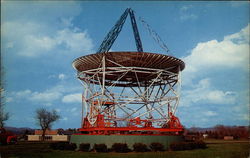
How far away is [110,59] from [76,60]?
18.1ft

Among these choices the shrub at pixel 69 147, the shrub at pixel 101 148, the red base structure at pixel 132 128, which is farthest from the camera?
the red base structure at pixel 132 128

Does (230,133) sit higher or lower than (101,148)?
lower

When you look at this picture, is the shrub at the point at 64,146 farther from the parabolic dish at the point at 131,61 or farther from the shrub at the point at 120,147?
the parabolic dish at the point at 131,61

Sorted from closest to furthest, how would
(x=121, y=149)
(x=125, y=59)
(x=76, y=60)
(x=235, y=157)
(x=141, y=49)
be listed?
1. (x=235, y=157)
2. (x=121, y=149)
3. (x=125, y=59)
4. (x=76, y=60)
5. (x=141, y=49)

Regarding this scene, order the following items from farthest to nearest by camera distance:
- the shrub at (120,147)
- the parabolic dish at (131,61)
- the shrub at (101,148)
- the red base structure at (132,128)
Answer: the parabolic dish at (131,61) < the red base structure at (132,128) < the shrub at (101,148) < the shrub at (120,147)

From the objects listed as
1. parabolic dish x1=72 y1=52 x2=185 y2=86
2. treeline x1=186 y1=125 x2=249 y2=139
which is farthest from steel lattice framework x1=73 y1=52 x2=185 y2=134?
treeline x1=186 y1=125 x2=249 y2=139

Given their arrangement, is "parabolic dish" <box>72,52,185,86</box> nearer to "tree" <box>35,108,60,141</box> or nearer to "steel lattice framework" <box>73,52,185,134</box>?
"steel lattice framework" <box>73,52,185,134</box>

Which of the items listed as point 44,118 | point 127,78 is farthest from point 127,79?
point 44,118

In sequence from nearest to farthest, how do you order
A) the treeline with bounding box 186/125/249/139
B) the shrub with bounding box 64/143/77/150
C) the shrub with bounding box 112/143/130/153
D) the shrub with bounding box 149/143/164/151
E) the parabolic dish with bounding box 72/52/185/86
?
1. the shrub with bounding box 112/143/130/153
2. the shrub with bounding box 149/143/164/151
3. the shrub with bounding box 64/143/77/150
4. the parabolic dish with bounding box 72/52/185/86
5. the treeline with bounding box 186/125/249/139

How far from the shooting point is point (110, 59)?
109 ft

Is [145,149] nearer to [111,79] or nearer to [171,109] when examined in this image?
[171,109]

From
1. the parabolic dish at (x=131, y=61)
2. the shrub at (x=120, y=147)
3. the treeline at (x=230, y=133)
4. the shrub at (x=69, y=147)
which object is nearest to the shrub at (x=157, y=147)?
the shrub at (x=120, y=147)

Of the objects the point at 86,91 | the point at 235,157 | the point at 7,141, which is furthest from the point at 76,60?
the point at 235,157

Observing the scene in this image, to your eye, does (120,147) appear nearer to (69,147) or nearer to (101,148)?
(101,148)
